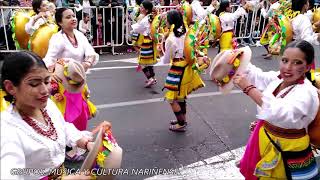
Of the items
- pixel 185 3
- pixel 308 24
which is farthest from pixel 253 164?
pixel 185 3

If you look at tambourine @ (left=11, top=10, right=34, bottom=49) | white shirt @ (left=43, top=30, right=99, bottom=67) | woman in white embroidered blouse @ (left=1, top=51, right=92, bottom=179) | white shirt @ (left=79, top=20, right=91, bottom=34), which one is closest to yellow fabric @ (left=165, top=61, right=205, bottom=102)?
white shirt @ (left=43, top=30, right=99, bottom=67)

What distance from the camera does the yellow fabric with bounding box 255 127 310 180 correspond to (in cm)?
250

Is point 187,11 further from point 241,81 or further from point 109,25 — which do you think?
point 241,81

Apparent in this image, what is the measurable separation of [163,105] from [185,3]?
375 cm

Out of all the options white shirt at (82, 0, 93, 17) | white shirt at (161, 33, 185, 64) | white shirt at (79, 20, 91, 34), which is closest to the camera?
white shirt at (161, 33, 185, 64)

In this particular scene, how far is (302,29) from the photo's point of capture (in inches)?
203

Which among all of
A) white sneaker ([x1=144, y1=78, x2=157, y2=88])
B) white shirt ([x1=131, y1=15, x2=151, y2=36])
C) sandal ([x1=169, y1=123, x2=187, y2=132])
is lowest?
sandal ([x1=169, y1=123, x2=187, y2=132])

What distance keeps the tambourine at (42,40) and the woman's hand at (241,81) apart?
264cm

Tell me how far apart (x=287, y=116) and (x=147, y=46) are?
4.76 m

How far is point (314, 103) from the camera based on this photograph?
244 centimetres

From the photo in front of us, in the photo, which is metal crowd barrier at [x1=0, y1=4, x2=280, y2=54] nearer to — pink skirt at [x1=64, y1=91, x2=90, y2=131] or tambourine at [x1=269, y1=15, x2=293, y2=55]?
tambourine at [x1=269, y1=15, x2=293, y2=55]

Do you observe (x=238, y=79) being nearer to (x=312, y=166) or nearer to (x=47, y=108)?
(x=312, y=166)

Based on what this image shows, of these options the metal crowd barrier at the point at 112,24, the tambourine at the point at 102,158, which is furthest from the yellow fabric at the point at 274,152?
the metal crowd barrier at the point at 112,24

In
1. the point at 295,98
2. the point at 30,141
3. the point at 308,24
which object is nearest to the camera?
the point at 30,141
